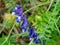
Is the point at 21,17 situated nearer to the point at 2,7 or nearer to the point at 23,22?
the point at 23,22

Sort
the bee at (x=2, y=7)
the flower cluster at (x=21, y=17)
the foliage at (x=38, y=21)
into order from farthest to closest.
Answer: the bee at (x=2, y=7) < the flower cluster at (x=21, y=17) < the foliage at (x=38, y=21)

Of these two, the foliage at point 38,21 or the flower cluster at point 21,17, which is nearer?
the foliage at point 38,21

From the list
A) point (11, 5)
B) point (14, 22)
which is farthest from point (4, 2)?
point (14, 22)

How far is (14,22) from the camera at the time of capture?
4.71 ft

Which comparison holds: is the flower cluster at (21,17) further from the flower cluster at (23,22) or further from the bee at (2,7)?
the bee at (2,7)

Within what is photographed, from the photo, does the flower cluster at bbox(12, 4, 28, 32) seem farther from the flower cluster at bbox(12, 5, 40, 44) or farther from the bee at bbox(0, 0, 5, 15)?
the bee at bbox(0, 0, 5, 15)

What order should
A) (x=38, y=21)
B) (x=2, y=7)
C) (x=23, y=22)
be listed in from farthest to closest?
1. (x=2, y=7)
2. (x=23, y=22)
3. (x=38, y=21)

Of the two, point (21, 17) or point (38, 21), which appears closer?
point (38, 21)

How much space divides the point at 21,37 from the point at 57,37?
10.5 inches

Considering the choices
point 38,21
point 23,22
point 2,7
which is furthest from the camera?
point 2,7

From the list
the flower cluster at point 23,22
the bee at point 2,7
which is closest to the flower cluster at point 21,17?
the flower cluster at point 23,22

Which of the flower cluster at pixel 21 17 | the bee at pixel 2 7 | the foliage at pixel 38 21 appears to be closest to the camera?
the foliage at pixel 38 21

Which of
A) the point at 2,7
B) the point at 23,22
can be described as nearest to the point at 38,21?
the point at 23,22

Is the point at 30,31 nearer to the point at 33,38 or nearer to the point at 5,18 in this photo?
the point at 33,38
